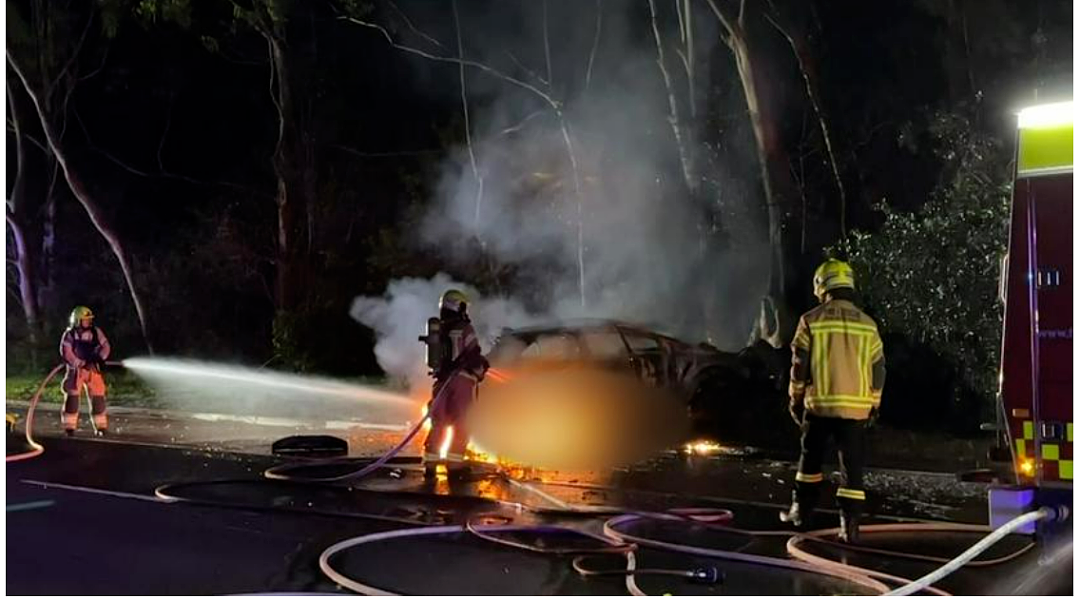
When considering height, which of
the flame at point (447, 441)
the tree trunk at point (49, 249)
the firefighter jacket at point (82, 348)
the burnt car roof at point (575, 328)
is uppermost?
the tree trunk at point (49, 249)

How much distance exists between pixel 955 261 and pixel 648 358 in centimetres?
310

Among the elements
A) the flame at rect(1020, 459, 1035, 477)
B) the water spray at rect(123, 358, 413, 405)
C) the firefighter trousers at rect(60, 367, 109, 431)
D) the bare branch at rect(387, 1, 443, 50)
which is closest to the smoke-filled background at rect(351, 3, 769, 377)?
the water spray at rect(123, 358, 413, 405)

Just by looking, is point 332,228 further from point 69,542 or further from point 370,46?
point 69,542

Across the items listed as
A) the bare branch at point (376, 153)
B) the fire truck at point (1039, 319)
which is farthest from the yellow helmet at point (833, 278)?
the bare branch at point (376, 153)

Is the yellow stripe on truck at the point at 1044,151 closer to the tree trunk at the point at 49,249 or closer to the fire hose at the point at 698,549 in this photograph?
the fire hose at the point at 698,549

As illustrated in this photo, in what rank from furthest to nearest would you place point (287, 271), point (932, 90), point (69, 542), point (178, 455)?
point (287, 271) → point (932, 90) → point (178, 455) → point (69, 542)

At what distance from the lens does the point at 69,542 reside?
5.95 m

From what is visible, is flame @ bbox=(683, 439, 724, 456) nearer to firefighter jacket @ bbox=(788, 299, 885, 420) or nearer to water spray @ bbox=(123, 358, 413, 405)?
firefighter jacket @ bbox=(788, 299, 885, 420)

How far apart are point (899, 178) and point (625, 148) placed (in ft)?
14.6

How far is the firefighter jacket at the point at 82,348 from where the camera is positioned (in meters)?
10.6

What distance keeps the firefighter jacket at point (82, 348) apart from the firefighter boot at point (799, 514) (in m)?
7.90

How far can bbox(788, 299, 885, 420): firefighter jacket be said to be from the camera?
5.61m

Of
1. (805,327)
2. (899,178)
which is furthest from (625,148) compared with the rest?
(805,327)

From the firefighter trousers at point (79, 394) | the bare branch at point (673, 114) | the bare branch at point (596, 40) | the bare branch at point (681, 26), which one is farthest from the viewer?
the bare branch at point (596, 40)
